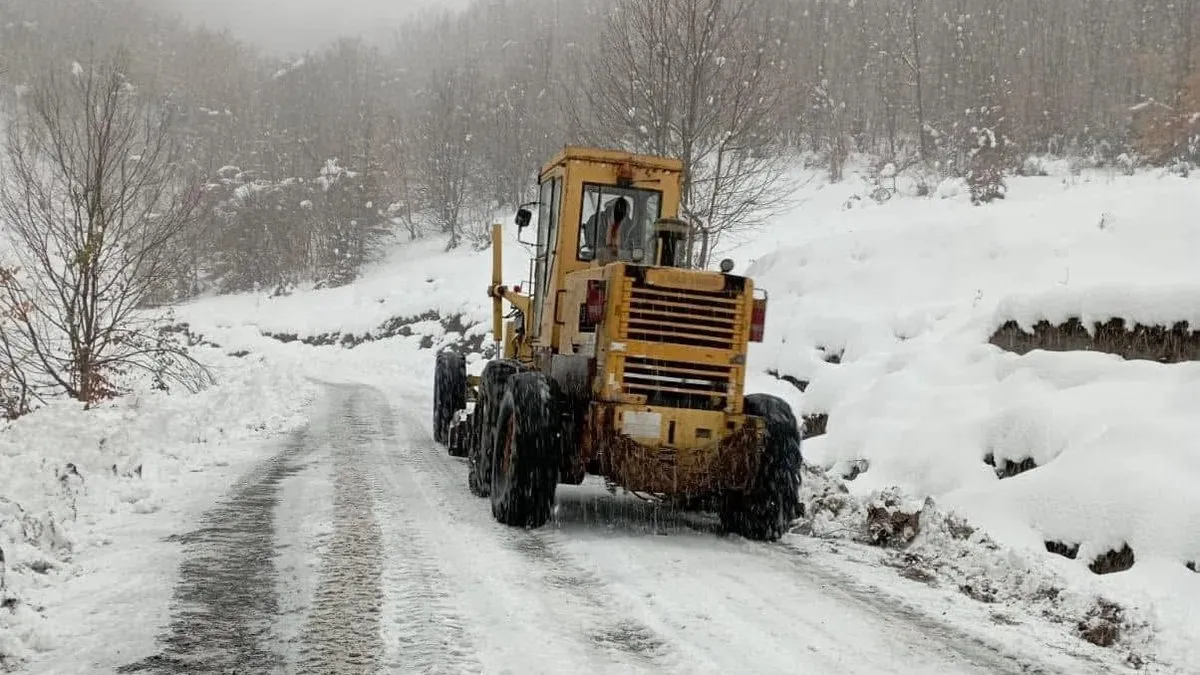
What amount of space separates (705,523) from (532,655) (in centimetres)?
404

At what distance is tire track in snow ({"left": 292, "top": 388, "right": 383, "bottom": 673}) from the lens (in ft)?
13.5

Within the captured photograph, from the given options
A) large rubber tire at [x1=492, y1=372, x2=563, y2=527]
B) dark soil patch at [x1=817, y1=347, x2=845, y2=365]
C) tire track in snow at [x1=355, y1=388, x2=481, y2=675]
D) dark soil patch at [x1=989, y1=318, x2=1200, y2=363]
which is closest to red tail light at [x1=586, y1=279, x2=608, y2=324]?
large rubber tire at [x1=492, y1=372, x2=563, y2=527]

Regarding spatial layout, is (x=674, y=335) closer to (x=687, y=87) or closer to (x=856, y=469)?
(x=856, y=469)

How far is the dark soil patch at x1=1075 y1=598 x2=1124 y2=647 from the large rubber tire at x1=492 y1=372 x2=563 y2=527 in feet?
12.2

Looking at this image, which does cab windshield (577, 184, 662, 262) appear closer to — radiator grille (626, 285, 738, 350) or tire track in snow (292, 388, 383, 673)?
radiator grille (626, 285, 738, 350)

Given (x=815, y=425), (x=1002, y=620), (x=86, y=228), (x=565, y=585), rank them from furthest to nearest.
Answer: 1. (x=86, y=228)
2. (x=815, y=425)
3. (x=565, y=585)
4. (x=1002, y=620)

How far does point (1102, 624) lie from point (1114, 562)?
1.32m

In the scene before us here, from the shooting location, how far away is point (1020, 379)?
9.30 metres

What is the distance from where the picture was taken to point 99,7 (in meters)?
117

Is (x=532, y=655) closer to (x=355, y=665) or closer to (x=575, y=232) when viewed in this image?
(x=355, y=665)

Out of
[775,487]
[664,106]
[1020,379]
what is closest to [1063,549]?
[775,487]

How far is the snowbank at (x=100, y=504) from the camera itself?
14.9 feet

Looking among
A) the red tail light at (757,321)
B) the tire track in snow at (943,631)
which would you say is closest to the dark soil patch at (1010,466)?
the red tail light at (757,321)

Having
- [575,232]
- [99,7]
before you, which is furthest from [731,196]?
[99,7]
